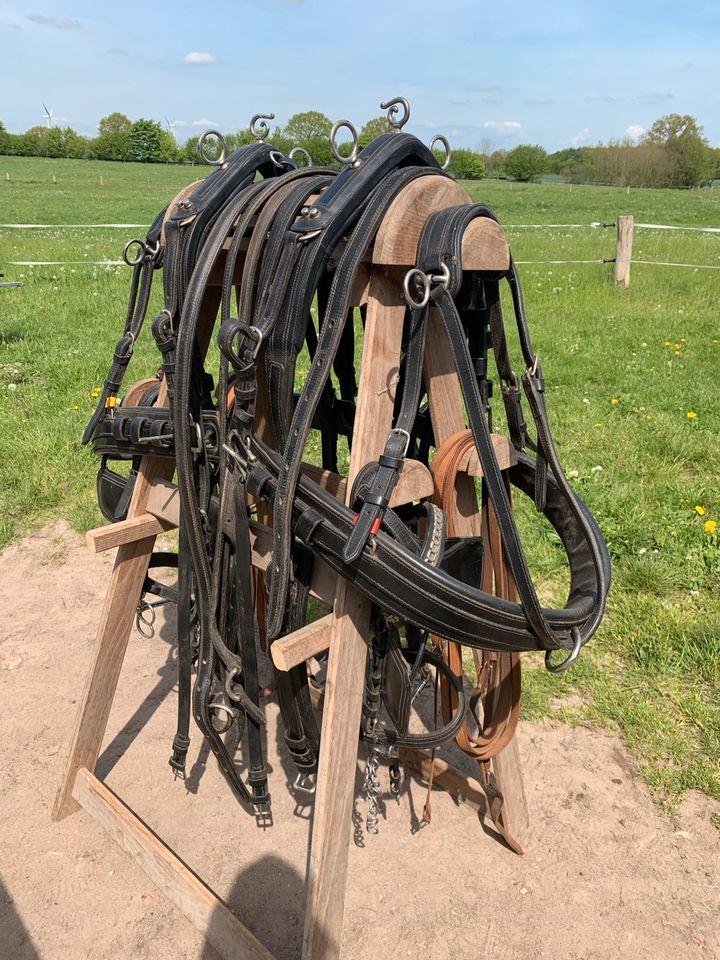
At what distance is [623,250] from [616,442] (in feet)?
17.1

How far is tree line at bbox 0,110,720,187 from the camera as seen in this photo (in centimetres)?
4884

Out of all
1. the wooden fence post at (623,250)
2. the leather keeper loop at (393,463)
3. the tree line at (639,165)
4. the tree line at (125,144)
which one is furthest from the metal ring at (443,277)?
the tree line at (125,144)

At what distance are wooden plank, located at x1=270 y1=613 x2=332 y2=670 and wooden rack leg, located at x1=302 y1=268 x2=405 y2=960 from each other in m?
0.03

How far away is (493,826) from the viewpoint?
7.45 ft

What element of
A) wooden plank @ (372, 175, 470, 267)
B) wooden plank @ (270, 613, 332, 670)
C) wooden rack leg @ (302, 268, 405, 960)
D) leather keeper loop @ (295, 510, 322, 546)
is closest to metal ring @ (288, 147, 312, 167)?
wooden plank @ (372, 175, 470, 267)

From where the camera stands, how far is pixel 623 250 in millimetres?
8969

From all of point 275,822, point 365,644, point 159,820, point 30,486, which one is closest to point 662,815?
point 275,822

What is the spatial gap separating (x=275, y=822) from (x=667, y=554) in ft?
7.63

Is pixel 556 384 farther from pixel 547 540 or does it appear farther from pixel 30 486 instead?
pixel 30 486

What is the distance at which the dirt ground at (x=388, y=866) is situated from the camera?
193cm

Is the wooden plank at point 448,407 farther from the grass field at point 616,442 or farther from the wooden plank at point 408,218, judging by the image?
the grass field at point 616,442

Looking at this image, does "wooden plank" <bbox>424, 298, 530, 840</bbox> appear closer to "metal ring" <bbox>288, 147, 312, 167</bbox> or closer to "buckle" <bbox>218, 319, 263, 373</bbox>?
"buckle" <bbox>218, 319, 263, 373</bbox>

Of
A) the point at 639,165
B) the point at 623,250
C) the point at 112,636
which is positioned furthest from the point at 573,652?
the point at 639,165

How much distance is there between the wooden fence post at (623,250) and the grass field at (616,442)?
0.16m
